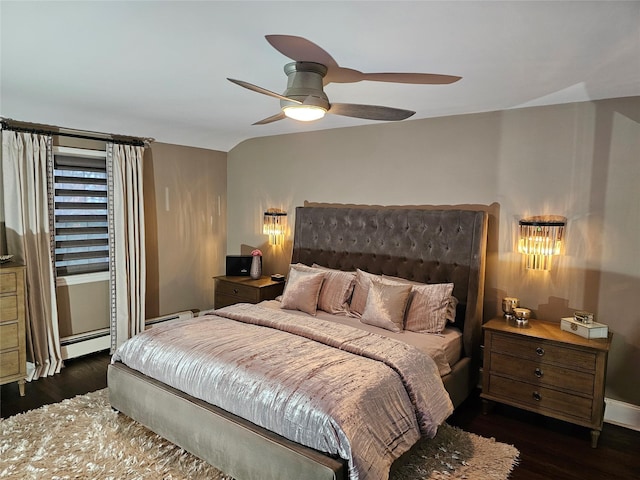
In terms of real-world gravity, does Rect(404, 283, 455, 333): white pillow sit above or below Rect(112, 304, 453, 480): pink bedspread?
above

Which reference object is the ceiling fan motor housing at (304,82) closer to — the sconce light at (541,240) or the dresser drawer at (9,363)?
the sconce light at (541,240)

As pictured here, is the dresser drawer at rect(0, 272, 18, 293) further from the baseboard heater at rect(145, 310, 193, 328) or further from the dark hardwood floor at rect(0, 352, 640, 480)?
the baseboard heater at rect(145, 310, 193, 328)

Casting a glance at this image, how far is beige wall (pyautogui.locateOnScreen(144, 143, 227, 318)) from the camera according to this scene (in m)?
4.94

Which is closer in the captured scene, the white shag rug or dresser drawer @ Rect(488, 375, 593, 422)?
the white shag rug

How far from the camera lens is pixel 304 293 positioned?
3.75m

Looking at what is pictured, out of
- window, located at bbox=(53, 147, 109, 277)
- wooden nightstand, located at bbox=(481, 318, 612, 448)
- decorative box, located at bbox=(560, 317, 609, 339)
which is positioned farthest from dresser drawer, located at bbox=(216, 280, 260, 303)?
decorative box, located at bbox=(560, 317, 609, 339)

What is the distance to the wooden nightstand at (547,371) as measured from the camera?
9.28ft

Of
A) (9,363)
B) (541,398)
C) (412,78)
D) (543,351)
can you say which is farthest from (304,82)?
(9,363)

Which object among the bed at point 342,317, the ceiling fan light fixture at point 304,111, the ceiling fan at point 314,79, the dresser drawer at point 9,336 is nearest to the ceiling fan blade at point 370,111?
the ceiling fan at point 314,79

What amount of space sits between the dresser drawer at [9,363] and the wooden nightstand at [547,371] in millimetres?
3794

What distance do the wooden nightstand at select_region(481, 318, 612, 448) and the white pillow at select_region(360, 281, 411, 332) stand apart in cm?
66

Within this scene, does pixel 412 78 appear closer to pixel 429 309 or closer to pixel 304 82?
pixel 304 82

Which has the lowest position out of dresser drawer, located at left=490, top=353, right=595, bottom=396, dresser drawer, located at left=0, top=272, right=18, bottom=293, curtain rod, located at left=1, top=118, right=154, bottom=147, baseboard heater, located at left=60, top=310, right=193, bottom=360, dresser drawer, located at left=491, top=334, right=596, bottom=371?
baseboard heater, located at left=60, top=310, right=193, bottom=360

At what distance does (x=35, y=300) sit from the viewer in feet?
12.7
